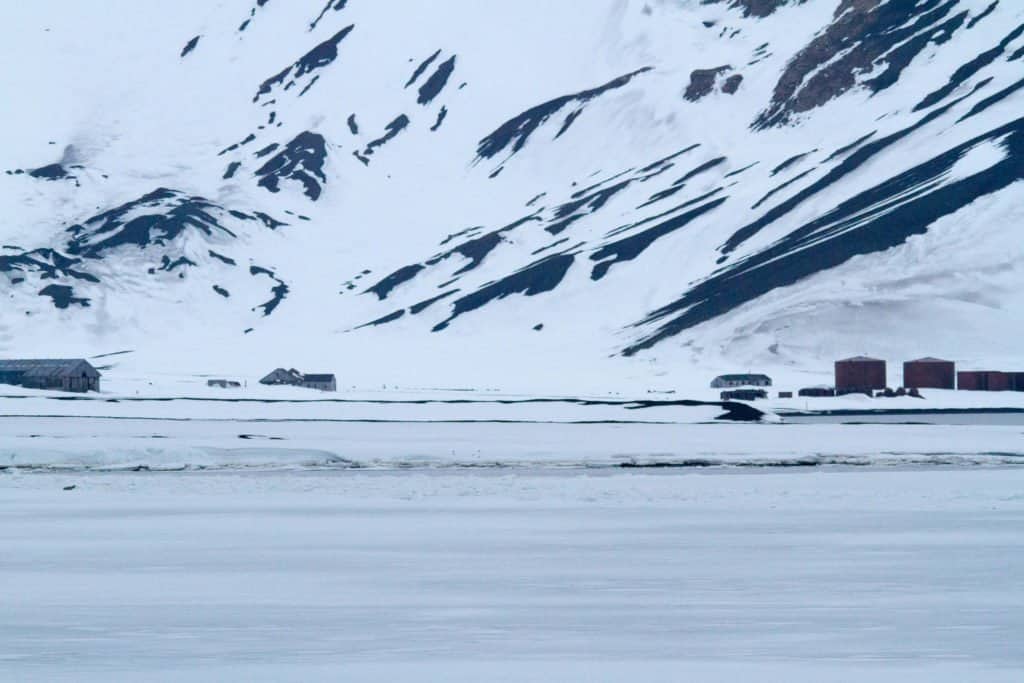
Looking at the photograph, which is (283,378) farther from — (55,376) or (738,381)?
Result: (738,381)

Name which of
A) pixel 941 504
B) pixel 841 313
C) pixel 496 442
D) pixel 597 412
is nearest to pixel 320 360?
pixel 841 313

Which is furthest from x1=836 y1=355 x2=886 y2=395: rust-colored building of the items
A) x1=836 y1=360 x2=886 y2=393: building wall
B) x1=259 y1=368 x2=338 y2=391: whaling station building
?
x1=259 y1=368 x2=338 y2=391: whaling station building

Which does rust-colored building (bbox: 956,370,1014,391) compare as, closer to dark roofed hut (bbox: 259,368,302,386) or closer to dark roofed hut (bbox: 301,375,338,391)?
dark roofed hut (bbox: 301,375,338,391)

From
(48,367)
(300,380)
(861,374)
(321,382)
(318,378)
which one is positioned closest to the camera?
(48,367)

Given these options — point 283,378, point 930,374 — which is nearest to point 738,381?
point 930,374

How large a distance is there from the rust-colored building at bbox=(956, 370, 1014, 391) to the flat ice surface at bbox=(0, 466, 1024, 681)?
8207cm

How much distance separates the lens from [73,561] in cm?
2380

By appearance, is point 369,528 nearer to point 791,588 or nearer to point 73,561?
point 73,561

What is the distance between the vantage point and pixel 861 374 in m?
123

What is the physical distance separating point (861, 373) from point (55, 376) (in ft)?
191

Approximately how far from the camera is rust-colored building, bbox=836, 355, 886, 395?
12188 centimetres

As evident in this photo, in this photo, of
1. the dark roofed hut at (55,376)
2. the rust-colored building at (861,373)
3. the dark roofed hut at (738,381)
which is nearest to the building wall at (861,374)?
the rust-colored building at (861,373)

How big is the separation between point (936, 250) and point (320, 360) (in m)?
63.3

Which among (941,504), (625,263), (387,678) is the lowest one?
(387,678)
